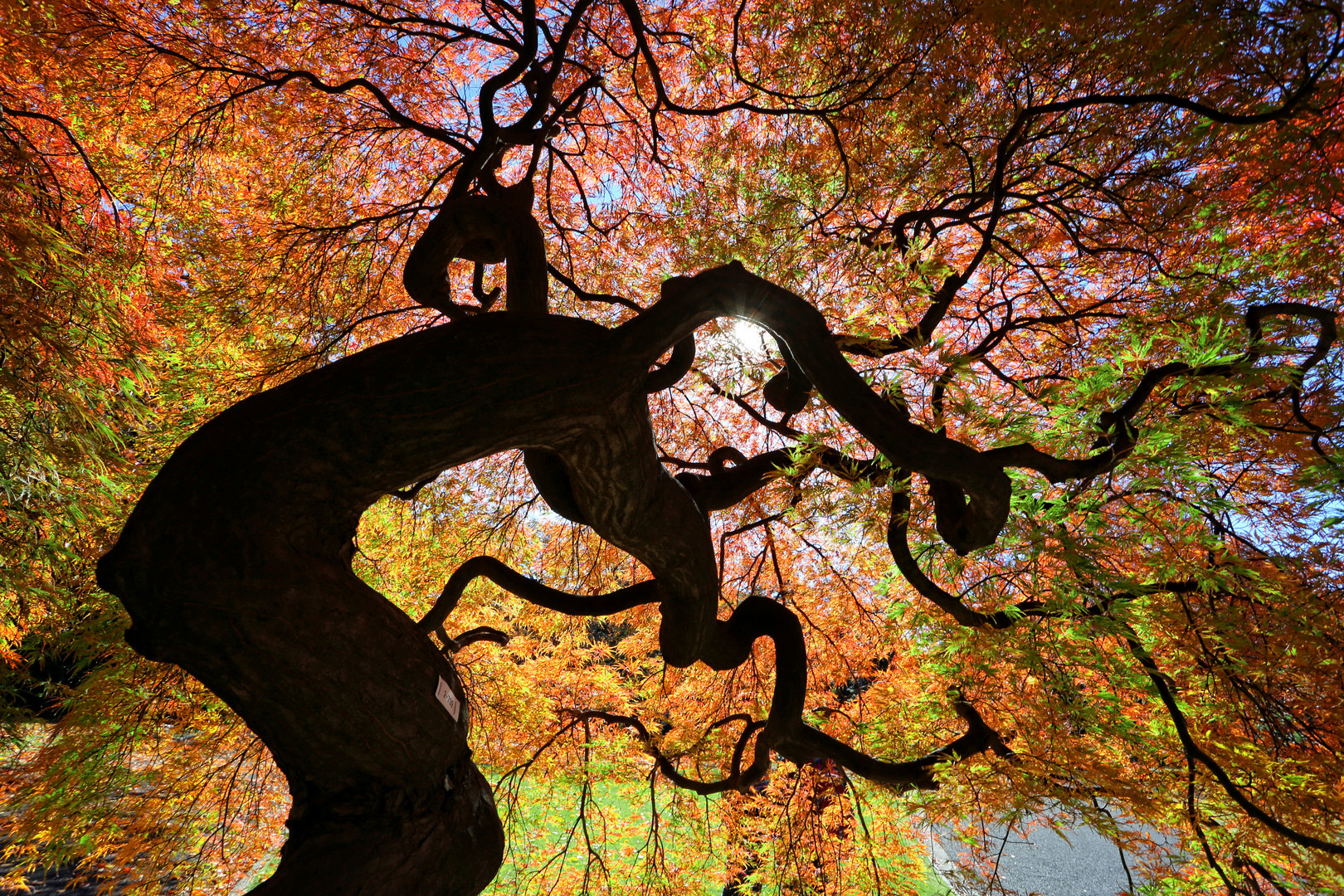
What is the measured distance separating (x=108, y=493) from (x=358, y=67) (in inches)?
86.3

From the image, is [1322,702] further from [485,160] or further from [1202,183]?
[485,160]

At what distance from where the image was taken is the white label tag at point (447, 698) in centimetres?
144

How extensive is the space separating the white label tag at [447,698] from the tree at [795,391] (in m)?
0.02

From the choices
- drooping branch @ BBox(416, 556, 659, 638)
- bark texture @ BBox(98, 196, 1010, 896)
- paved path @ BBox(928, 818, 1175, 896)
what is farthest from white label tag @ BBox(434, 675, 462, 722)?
paved path @ BBox(928, 818, 1175, 896)

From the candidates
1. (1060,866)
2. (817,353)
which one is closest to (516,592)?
(817,353)

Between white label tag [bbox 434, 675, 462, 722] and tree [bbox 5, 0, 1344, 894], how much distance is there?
0.02 metres

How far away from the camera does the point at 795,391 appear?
254 centimetres

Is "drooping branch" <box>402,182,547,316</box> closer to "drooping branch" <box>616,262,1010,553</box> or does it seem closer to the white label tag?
"drooping branch" <box>616,262,1010,553</box>

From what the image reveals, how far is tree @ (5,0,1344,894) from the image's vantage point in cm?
129

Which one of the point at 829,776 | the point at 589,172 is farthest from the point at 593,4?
the point at 829,776

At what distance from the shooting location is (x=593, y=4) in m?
2.83

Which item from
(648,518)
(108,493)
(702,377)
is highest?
(702,377)

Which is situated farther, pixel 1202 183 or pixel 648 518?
pixel 1202 183

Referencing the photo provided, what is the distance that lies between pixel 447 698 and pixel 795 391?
1.76 m
